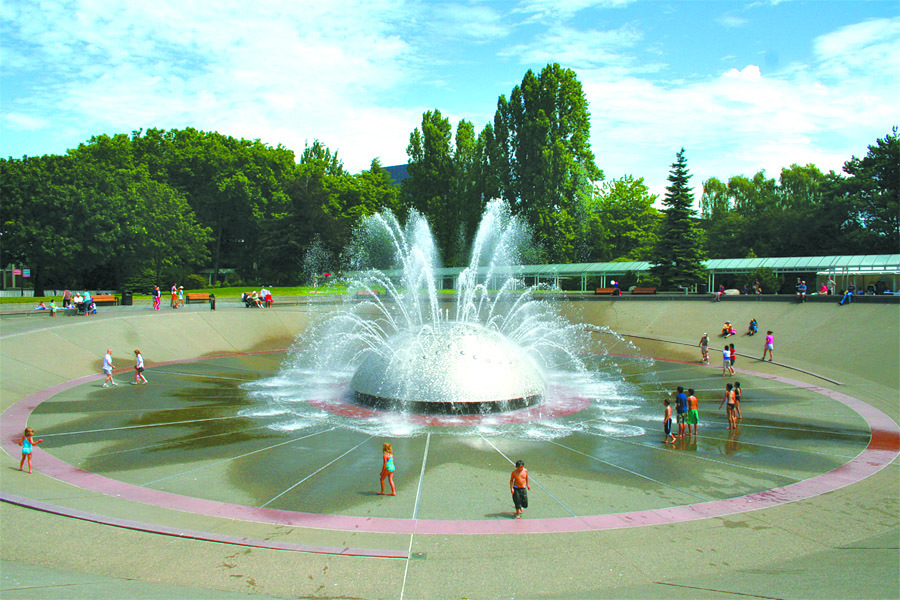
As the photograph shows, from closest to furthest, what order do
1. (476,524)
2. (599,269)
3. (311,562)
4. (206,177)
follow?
1. (311,562)
2. (476,524)
3. (599,269)
4. (206,177)

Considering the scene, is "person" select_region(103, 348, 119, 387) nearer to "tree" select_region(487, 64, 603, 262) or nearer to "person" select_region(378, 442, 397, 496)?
"person" select_region(378, 442, 397, 496)

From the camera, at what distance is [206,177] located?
65.6 meters

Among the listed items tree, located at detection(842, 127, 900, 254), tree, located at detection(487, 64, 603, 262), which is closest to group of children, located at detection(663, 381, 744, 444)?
tree, located at detection(487, 64, 603, 262)

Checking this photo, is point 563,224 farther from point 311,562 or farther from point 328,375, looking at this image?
point 311,562

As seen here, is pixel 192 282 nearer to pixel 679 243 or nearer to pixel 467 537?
pixel 679 243

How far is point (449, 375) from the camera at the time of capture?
57.2 feet

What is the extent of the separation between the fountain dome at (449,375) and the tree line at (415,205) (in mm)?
31069

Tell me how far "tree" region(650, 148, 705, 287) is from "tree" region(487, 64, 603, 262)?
29.7 ft

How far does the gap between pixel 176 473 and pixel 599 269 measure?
139 ft

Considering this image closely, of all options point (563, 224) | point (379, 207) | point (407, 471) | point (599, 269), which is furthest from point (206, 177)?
point (407, 471)

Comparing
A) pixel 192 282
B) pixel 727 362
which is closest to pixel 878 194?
pixel 727 362

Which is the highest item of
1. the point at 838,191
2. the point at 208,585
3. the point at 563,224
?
the point at 838,191

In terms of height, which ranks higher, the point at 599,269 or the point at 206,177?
the point at 206,177

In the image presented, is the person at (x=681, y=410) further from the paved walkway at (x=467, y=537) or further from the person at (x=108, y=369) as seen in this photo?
the person at (x=108, y=369)
